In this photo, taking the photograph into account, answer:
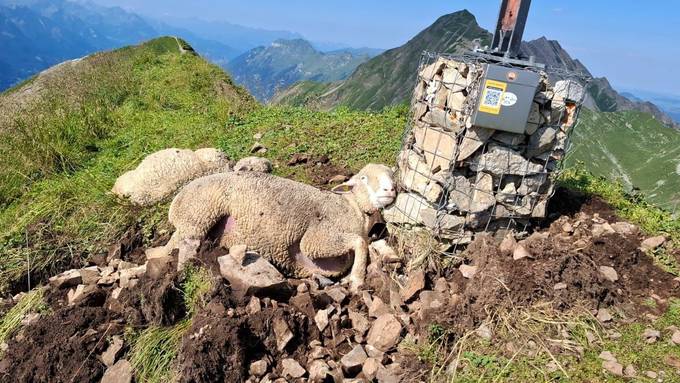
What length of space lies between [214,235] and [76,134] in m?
7.03

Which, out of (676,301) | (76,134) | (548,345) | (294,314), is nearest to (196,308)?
(294,314)

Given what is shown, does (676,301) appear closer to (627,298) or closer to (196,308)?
(627,298)

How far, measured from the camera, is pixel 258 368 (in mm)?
4312

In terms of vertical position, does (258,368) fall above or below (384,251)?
below

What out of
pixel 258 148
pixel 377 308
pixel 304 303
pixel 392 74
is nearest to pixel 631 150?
pixel 258 148

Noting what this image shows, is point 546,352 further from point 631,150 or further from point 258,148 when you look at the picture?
point 631,150

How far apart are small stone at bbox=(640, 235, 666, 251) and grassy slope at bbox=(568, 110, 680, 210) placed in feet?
24.9

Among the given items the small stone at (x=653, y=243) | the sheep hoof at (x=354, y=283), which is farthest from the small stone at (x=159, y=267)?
the small stone at (x=653, y=243)

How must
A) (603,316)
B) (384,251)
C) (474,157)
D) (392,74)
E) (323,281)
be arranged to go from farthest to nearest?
(392,74) → (384,251) → (323,281) → (474,157) → (603,316)

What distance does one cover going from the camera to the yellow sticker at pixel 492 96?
201 inches

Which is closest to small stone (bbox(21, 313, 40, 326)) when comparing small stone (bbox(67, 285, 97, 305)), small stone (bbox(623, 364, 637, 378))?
small stone (bbox(67, 285, 97, 305))

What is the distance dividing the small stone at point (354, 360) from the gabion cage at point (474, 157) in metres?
1.88

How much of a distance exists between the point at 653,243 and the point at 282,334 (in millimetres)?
4613

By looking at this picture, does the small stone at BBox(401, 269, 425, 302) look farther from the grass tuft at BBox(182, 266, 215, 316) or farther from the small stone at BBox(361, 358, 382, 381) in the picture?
the grass tuft at BBox(182, 266, 215, 316)
